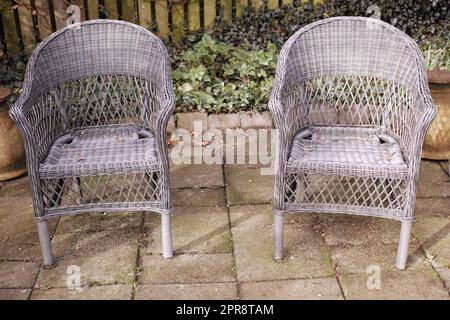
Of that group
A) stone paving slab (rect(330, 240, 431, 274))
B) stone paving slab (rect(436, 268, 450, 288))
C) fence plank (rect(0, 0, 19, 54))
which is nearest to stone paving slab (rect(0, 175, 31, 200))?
stone paving slab (rect(330, 240, 431, 274))

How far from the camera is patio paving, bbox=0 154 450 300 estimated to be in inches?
106

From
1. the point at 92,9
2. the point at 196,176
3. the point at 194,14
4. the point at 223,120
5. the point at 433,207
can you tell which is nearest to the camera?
the point at 433,207

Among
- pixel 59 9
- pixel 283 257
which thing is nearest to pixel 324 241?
pixel 283 257

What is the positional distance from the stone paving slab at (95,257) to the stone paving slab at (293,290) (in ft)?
1.88

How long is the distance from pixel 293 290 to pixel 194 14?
11.7 feet

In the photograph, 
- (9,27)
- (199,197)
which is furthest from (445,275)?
(9,27)

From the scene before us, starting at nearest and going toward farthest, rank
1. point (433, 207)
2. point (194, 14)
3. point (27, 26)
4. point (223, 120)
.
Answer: point (433, 207)
point (223, 120)
point (27, 26)
point (194, 14)

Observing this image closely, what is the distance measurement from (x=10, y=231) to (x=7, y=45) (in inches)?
110

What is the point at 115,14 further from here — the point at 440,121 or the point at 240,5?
the point at 440,121

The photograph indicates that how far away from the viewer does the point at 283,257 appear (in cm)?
292

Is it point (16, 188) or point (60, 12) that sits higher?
point (60, 12)

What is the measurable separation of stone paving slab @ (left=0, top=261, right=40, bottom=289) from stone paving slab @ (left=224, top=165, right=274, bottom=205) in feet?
3.83

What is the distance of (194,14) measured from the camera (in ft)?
18.4
